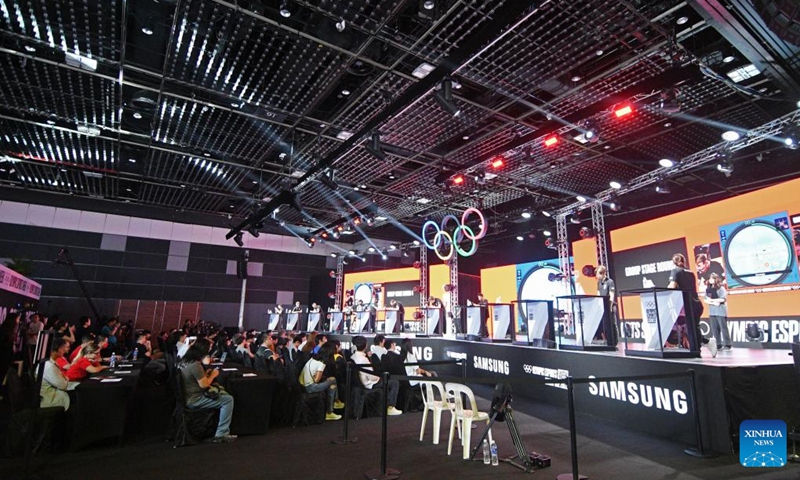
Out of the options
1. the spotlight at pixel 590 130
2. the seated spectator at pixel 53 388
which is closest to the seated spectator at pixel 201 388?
the seated spectator at pixel 53 388

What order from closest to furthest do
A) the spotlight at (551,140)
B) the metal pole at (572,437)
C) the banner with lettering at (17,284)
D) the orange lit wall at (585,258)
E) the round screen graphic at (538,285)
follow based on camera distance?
the metal pole at (572,437)
the spotlight at (551,140)
the banner with lettering at (17,284)
the orange lit wall at (585,258)
the round screen graphic at (538,285)

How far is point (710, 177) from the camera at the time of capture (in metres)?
9.32

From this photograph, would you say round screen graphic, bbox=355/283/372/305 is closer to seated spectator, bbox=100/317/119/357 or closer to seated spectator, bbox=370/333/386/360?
seated spectator, bbox=100/317/119/357

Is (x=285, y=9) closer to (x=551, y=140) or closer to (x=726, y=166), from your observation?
(x=551, y=140)

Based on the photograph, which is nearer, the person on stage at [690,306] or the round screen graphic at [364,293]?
the person on stage at [690,306]

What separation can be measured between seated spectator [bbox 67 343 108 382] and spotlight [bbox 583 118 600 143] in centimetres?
803

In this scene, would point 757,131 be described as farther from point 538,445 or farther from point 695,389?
point 538,445

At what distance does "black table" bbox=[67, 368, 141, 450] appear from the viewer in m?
4.20

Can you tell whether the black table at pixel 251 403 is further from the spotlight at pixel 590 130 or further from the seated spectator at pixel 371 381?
the spotlight at pixel 590 130

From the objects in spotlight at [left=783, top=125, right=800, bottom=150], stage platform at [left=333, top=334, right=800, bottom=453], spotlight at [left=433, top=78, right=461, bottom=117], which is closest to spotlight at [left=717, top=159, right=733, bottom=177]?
spotlight at [left=783, top=125, right=800, bottom=150]

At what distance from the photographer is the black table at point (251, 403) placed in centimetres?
490

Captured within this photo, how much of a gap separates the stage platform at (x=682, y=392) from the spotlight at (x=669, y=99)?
139 inches

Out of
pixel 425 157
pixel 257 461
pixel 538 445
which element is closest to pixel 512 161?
pixel 425 157

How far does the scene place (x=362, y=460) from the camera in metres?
4.07
